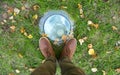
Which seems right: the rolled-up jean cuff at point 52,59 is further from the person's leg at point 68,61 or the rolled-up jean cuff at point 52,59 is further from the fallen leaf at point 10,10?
the fallen leaf at point 10,10

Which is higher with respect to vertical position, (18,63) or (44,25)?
(44,25)

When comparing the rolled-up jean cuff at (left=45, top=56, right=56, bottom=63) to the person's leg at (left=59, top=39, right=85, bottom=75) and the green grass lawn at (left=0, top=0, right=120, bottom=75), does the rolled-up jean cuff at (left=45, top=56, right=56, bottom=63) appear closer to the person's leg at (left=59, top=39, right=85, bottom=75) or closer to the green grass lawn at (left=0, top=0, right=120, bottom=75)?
the person's leg at (left=59, top=39, right=85, bottom=75)

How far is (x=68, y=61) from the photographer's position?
307 cm

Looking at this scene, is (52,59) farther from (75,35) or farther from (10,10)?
(10,10)

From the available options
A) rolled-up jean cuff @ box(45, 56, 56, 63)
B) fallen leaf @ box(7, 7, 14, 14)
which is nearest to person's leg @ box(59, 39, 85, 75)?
rolled-up jean cuff @ box(45, 56, 56, 63)

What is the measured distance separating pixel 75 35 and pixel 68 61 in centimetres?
49

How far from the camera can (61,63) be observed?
304 cm

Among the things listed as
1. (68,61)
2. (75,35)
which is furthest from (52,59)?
(75,35)

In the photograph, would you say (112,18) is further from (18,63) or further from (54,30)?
(18,63)

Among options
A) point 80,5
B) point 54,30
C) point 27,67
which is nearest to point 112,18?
point 80,5

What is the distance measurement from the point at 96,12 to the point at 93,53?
52cm

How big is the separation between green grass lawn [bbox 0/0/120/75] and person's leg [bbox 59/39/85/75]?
146 millimetres

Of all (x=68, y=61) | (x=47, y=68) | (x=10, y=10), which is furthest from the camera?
(x=10, y=10)

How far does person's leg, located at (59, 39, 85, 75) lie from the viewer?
2.77 metres
